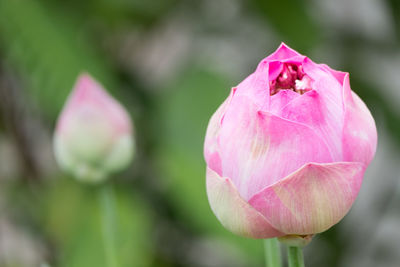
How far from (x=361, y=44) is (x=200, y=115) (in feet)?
0.88

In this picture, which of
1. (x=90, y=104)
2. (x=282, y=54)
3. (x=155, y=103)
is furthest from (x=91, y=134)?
(x=155, y=103)

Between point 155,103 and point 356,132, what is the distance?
698mm

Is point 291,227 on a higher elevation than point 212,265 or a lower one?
higher

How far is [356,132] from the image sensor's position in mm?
232

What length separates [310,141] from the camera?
0.74ft

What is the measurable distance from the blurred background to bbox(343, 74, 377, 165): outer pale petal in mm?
483

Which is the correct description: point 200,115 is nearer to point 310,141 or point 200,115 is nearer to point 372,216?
point 372,216

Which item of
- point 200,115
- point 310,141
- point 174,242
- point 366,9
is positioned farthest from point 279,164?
point 366,9

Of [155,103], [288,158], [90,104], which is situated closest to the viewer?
[288,158]

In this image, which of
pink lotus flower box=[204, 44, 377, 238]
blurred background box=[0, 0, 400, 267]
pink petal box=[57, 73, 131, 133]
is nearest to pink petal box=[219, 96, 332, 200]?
pink lotus flower box=[204, 44, 377, 238]

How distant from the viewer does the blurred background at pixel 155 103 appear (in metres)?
0.78

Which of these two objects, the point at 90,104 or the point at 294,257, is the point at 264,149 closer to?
the point at 294,257

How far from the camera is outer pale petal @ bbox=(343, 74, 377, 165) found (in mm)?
230

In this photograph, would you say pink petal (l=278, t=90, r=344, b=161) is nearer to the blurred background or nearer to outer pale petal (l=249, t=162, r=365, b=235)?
outer pale petal (l=249, t=162, r=365, b=235)
